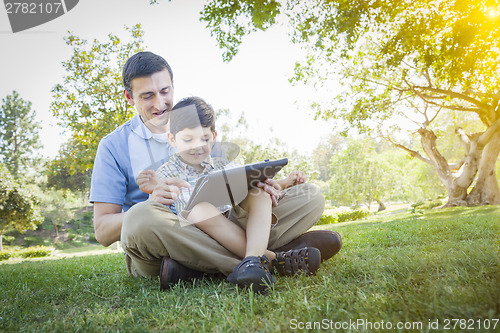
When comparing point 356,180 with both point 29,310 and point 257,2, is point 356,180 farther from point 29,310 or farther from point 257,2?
point 29,310

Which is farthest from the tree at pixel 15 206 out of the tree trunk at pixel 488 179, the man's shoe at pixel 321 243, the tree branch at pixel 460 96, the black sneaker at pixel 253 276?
the tree trunk at pixel 488 179

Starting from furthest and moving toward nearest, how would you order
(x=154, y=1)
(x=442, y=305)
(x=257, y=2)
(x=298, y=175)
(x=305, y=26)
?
(x=305, y=26) < (x=154, y=1) < (x=257, y=2) < (x=298, y=175) < (x=442, y=305)

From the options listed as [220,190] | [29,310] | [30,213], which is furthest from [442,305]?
[30,213]

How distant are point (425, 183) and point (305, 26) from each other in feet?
73.0

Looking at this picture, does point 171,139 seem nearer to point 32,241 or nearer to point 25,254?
point 25,254

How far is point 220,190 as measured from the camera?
79.6 inches

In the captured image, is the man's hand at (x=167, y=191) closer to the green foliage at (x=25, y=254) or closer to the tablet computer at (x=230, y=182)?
the tablet computer at (x=230, y=182)

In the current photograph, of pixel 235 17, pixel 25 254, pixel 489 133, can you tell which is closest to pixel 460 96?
pixel 489 133

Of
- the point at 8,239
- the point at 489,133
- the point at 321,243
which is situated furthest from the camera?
the point at 8,239

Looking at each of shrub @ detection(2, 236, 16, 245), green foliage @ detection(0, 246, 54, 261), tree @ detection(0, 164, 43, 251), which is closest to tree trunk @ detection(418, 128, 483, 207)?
green foliage @ detection(0, 246, 54, 261)

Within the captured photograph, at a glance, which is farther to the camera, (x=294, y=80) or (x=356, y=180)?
(x=356, y=180)

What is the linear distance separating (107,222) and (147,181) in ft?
1.32

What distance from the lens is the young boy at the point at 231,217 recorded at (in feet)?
6.08

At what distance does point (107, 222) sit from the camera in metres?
2.23
